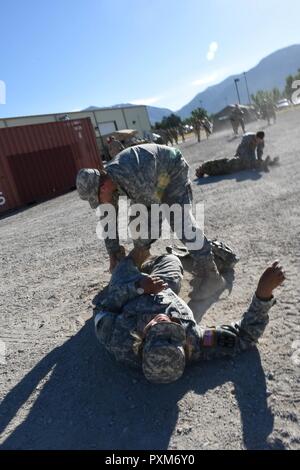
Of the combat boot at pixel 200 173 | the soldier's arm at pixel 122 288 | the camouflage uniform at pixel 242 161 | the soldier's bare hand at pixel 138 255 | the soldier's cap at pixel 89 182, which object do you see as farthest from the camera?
the combat boot at pixel 200 173

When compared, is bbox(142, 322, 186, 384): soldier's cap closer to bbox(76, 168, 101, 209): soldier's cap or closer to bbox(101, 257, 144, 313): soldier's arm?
bbox(101, 257, 144, 313): soldier's arm

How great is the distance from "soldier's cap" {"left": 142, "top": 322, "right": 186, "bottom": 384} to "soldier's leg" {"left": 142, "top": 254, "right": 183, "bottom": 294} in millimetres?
966

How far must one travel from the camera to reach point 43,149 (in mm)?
15594

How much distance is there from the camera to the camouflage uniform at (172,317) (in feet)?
8.80

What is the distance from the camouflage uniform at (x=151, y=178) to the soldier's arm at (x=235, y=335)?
0.90m

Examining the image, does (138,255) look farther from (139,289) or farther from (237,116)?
(237,116)

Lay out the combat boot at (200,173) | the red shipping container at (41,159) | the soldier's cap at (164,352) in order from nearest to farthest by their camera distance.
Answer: the soldier's cap at (164,352) → the combat boot at (200,173) → the red shipping container at (41,159)

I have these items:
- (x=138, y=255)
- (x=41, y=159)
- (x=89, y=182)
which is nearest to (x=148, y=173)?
(x=89, y=182)

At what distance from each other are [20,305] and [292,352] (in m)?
3.14

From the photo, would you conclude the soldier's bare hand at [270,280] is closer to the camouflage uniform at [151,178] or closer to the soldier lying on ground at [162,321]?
the soldier lying on ground at [162,321]

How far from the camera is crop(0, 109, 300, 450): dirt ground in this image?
7.28ft

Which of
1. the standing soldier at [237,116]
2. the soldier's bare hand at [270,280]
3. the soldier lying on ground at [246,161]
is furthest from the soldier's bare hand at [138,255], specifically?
the standing soldier at [237,116]
